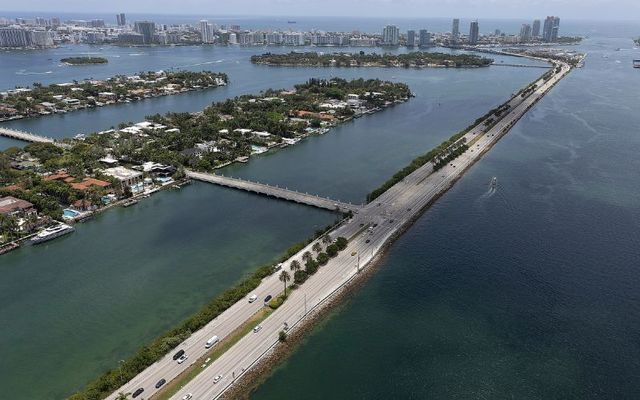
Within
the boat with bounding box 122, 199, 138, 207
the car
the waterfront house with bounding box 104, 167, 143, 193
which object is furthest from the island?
the car

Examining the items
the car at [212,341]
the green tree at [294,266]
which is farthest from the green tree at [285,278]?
the car at [212,341]

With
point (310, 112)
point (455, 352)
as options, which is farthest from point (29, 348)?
point (310, 112)

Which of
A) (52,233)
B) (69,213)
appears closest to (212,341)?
(52,233)

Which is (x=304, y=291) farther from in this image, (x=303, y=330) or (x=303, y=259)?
(x=303, y=259)

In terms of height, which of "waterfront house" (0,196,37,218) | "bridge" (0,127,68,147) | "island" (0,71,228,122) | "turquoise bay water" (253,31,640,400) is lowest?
"turquoise bay water" (253,31,640,400)

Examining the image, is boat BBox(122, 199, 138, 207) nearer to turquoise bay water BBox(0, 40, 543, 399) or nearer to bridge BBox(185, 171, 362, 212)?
turquoise bay water BBox(0, 40, 543, 399)

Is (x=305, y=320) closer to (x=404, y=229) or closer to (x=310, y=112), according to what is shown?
(x=404, y=229)
